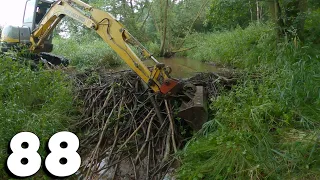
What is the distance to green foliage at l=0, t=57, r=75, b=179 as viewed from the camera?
3101 millimetres

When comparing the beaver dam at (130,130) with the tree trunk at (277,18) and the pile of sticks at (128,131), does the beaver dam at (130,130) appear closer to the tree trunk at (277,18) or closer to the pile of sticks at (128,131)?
the pile of sticks at (128,131)

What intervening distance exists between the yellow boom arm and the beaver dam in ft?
0.82

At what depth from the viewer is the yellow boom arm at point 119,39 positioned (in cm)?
383

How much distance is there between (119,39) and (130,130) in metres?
1.36

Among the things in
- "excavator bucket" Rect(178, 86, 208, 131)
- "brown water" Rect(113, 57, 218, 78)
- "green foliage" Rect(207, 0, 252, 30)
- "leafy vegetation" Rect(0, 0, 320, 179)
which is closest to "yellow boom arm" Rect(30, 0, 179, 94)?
"excavator bucket" Rect(178, 86, 208, 131)

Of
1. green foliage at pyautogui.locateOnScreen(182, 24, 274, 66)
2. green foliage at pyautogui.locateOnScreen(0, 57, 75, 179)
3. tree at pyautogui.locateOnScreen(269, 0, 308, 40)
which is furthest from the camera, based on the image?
green foliage at pyautogui.locateOnScreen(182, 24, 274, 66)

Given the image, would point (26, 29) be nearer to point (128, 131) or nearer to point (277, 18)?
point (128, 131)

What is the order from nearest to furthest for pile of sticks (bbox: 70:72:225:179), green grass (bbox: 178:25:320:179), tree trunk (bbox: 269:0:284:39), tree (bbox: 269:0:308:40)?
green grass (bbox: 178:25:320:179) → pile of sticks (bbox: 70:72:225:179) → tree (bbox: 269:0:308:40) → tree trunk (bbox: 269:0:284:39)

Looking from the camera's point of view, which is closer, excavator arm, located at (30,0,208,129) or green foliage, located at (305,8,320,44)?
excavator arm, located at (30,0,208,129)

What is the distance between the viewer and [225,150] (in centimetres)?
261

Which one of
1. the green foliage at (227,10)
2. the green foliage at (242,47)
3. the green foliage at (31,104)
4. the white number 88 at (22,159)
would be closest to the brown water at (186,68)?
the green foliage at (242,47)

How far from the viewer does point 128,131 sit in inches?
149

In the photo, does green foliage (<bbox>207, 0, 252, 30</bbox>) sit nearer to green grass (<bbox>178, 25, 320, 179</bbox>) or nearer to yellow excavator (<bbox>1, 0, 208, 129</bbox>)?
green grass (<bbox>178, 25, 320, 179</bbox>)

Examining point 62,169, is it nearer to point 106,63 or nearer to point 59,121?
point 59,121
